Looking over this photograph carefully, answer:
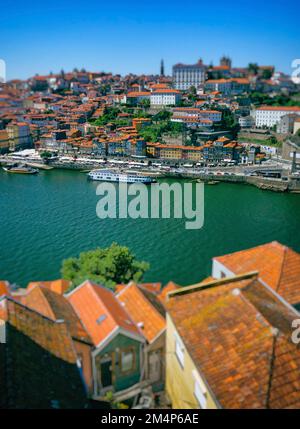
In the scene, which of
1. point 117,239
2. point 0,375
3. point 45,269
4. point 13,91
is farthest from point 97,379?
point 13,91

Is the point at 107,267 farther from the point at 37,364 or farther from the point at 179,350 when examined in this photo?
the point at 37,364

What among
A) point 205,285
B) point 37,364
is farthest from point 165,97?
point 37,364

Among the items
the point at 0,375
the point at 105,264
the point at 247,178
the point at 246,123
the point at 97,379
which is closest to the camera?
the point at 0,375

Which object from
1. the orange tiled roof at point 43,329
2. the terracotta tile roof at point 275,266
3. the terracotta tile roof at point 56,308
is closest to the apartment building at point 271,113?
the terracotta tile roof at point 275,266

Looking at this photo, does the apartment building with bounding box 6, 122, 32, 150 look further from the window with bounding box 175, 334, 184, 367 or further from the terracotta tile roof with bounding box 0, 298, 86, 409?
the window with bounding box 175, 334, 184, 367

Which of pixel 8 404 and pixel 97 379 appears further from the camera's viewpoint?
pixel 97 379

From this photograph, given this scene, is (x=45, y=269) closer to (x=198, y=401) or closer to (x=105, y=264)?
(x=105, y=264)

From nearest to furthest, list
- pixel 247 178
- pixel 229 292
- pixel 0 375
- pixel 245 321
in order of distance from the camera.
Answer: pixel 0 375
pixel 245 321
pixel 229 292
pixel 247 178
